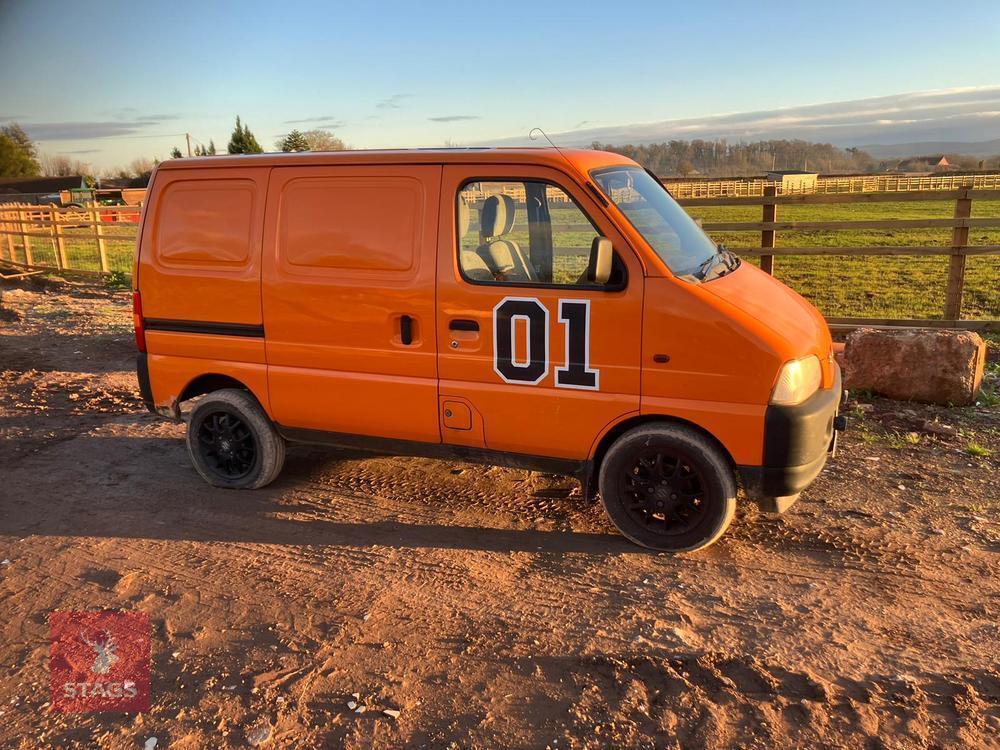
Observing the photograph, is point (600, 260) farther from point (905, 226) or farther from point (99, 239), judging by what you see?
point (99, 239)

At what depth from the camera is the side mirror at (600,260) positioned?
154 inches

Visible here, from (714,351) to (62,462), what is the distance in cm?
506

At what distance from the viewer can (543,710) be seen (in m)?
2.99

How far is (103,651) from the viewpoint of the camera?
11.3ft

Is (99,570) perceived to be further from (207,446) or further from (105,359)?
(105,359)

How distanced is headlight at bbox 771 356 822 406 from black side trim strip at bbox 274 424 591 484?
1121 millimetres

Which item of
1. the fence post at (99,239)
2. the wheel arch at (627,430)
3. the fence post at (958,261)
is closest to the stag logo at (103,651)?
the wheel arch at (627,430)

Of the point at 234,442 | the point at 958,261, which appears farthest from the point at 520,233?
the point at 958,261

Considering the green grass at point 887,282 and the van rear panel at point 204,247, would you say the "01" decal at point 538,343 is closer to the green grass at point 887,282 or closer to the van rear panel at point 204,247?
the van rear panel at point 204,247

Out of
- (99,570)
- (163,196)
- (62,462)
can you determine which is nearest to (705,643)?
(99,570)

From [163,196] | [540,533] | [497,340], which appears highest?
[163,196]

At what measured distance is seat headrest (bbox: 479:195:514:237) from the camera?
438 cm

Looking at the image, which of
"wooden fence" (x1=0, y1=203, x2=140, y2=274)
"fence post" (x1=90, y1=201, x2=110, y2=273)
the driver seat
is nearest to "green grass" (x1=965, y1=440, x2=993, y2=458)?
the driver seat

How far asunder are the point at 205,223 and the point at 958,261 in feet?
27.1
